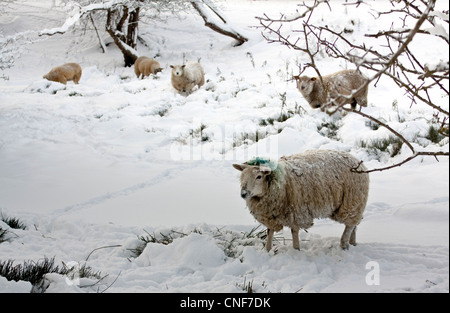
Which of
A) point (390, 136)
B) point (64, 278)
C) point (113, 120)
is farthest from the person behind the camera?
point (113, 120)

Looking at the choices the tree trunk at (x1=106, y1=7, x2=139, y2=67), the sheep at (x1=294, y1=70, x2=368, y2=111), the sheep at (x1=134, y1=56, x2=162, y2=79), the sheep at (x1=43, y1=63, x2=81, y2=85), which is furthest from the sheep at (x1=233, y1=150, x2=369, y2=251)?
the tree trunk at (x1=106, y1=7, x2=139, y2=67)

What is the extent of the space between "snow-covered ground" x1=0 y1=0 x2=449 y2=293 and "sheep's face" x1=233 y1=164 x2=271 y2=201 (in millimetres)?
527

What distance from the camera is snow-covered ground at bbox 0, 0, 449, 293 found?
3.40 metres

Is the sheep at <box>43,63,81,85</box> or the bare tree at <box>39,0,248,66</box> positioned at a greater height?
the bare tree at <box>39,0,248,66</box>

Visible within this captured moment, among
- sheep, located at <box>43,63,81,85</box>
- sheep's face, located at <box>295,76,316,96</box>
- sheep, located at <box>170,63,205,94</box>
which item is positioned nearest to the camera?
sheep's face, located at <box>295,76,316,96</box>

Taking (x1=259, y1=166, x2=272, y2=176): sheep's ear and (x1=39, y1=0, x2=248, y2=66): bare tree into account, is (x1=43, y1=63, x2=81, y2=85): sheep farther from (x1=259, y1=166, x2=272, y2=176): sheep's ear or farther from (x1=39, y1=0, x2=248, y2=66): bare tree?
(x1=259, y1=166, x2=272, y2=176): sheep's ear

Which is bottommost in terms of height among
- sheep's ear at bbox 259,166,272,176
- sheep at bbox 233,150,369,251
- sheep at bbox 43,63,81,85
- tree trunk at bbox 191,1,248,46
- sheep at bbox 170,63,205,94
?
sheep at bbox 43,63,81,85

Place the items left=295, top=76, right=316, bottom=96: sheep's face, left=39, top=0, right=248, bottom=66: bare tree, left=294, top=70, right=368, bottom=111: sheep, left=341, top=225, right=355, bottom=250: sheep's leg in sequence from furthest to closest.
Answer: left=39, top=0, right=248, bottom=66: bare tree
left=295, top=76, right=316, bottom=96: sheep's face
left=294, top=70, right=368, bottom=111: sheep
left=341, top=225, right=355, bottom=250: sheep's leg

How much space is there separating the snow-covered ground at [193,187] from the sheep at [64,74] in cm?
48

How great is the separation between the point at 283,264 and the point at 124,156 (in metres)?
4.02

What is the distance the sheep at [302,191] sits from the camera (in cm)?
360

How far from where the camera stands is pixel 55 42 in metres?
18.1
